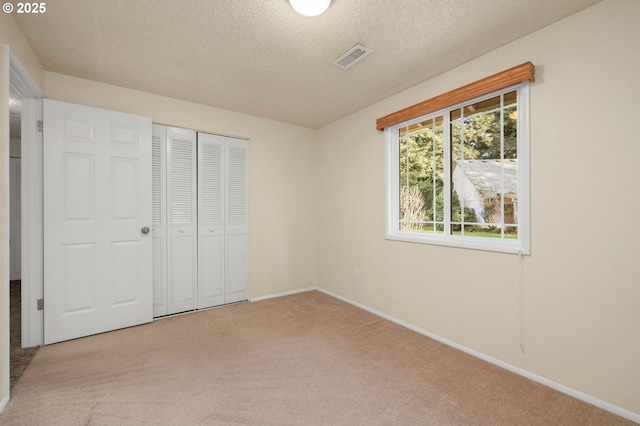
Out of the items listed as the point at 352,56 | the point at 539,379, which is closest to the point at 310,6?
the point at 352,56

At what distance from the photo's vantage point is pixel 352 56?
7.92 feet

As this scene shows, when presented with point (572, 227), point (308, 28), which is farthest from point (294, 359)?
point (308, 28)

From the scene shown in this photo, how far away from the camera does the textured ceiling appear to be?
1.88 metres

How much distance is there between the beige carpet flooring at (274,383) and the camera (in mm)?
1687

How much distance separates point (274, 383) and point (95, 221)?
2.28 meters

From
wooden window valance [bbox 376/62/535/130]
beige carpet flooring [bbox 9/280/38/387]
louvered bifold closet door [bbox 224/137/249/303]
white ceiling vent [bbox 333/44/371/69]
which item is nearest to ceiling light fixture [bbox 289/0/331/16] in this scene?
white ceiling vent [bbox 333/44/371/69]

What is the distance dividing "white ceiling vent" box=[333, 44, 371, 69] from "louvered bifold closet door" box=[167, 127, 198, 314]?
6.53 feet

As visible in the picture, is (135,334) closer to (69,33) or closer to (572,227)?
(69,33)

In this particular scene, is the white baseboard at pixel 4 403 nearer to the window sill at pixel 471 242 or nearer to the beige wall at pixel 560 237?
the beige wall at pixel 560 237

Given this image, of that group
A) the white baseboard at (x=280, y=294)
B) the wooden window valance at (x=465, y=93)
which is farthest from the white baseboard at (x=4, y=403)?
the wooden window valance at (x=465, y=93)

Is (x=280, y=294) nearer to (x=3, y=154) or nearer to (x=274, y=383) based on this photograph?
(x=274, y=383)

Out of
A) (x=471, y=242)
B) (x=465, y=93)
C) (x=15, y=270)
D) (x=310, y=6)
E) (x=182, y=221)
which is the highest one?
(x=310, y=6)

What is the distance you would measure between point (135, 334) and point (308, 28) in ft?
10.2

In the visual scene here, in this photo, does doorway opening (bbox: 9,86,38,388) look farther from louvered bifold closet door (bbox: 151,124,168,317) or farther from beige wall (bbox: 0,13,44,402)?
louvered bifold closet door (bbox: 151,124,168,317)
